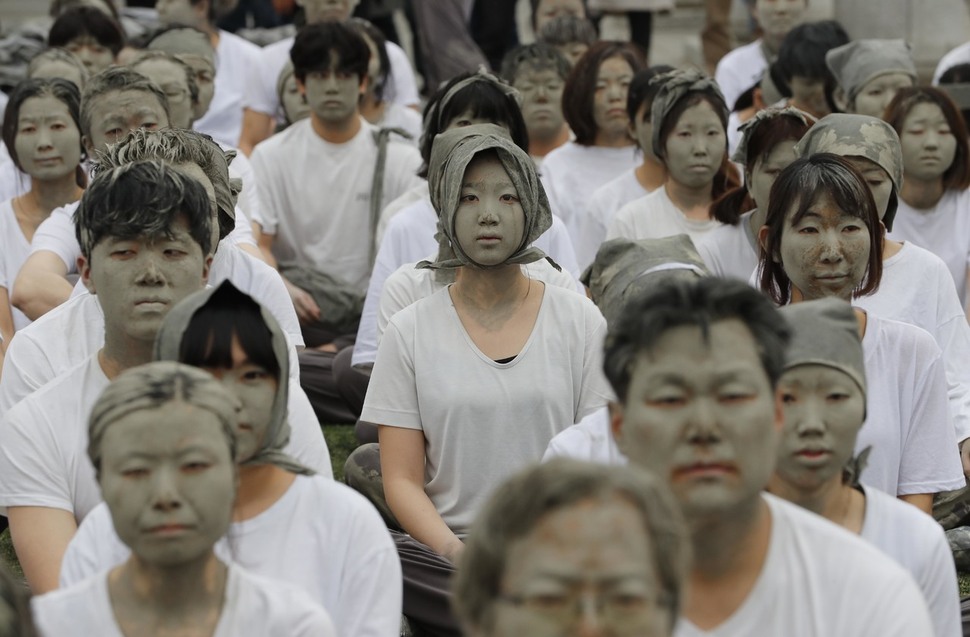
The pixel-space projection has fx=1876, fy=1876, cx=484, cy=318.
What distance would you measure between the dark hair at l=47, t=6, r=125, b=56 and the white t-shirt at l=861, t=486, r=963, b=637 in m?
6.90

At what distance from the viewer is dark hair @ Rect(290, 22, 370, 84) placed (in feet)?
26.8

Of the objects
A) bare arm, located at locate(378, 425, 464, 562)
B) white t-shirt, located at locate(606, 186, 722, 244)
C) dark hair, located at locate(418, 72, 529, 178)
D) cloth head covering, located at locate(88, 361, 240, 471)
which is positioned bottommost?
bare arm, located at locate(378, 425, 464, 562)

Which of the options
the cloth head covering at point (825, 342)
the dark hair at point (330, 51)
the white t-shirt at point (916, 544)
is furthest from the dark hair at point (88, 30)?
the white t-shirt at point (916, 544)

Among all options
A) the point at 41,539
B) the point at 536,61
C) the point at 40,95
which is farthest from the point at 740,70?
the point at 41,539

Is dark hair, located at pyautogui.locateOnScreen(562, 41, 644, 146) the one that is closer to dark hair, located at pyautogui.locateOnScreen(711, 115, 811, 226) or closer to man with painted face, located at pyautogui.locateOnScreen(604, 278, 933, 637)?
dark hair, located at pyautogui.locateOnScreen(711, 115, 811, 226)

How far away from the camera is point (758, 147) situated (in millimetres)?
6363

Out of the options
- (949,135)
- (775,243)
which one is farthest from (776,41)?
(775,243)

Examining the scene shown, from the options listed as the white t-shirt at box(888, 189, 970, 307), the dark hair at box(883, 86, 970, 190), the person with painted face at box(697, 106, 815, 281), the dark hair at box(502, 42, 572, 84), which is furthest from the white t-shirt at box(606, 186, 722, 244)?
the dark hair at box(502, 42, 572, 84)

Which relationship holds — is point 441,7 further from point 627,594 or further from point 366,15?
point 627,594

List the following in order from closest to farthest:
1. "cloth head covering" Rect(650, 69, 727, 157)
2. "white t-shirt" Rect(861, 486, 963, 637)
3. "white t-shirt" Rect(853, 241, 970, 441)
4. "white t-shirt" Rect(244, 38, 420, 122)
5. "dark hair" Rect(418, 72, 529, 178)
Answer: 1. "white t-shirt" Rect(861, 486, 963, 637)
2. "white t-shirt" Rect(853, 241, 970, 441)
3. "dark hair" Rect(418, 72, 529, 178)
4. "cloth head covering" Rect(650, 69, 727, 157)
5. "white t-shirt" Rect(244, 38, 420, 122)

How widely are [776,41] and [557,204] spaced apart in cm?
262

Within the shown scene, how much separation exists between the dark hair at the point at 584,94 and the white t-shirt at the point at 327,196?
0.72 meters

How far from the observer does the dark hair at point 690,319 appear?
304cm

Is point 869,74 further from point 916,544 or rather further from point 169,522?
point 169,522
